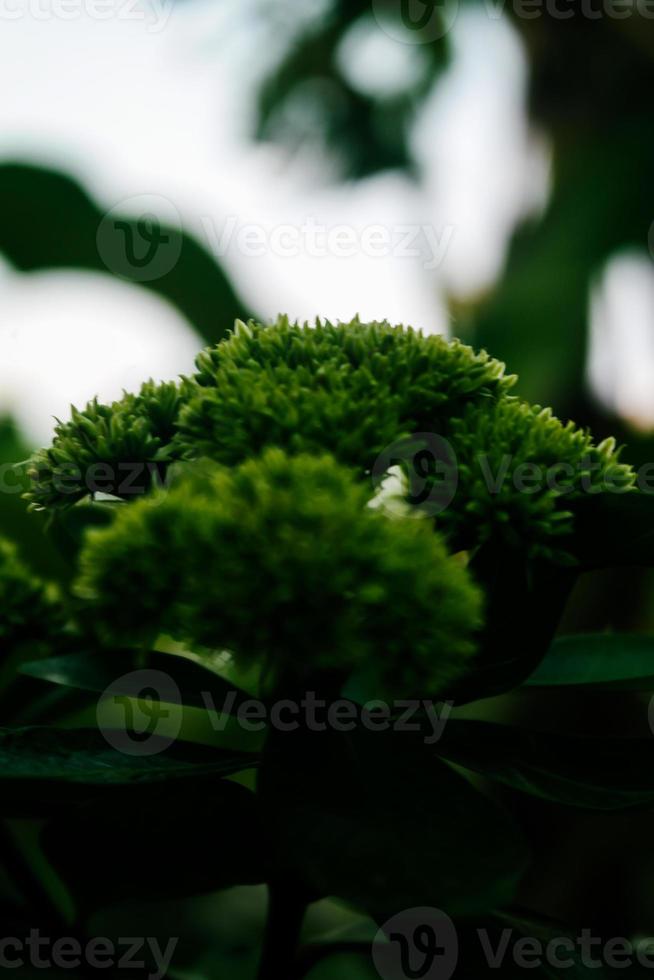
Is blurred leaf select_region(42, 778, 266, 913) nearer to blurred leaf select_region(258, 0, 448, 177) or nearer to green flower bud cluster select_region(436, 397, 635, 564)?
green flower bud cluster select_region(436, 397, 635, 564)

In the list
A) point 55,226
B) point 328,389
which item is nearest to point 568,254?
point 55,226

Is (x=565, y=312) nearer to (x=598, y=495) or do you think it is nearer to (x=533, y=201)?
(x=533, y=201)

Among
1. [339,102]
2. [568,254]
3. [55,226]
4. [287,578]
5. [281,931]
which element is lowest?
[281,931]

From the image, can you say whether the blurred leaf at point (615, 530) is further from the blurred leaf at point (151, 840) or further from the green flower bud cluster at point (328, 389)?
the blurred leaf at point (151, 840)

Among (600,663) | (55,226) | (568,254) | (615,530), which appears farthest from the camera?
(568,254)

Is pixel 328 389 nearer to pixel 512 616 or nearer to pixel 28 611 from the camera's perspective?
pixel 512 616

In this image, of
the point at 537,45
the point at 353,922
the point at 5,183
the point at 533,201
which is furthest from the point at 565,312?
the point at 353,922

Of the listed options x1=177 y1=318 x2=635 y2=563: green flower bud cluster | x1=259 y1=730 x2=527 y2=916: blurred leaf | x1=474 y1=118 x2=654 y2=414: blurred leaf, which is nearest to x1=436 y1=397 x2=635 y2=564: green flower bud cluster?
x1=177 y1=318 x2=635 y2=563: green flower bud cluster
